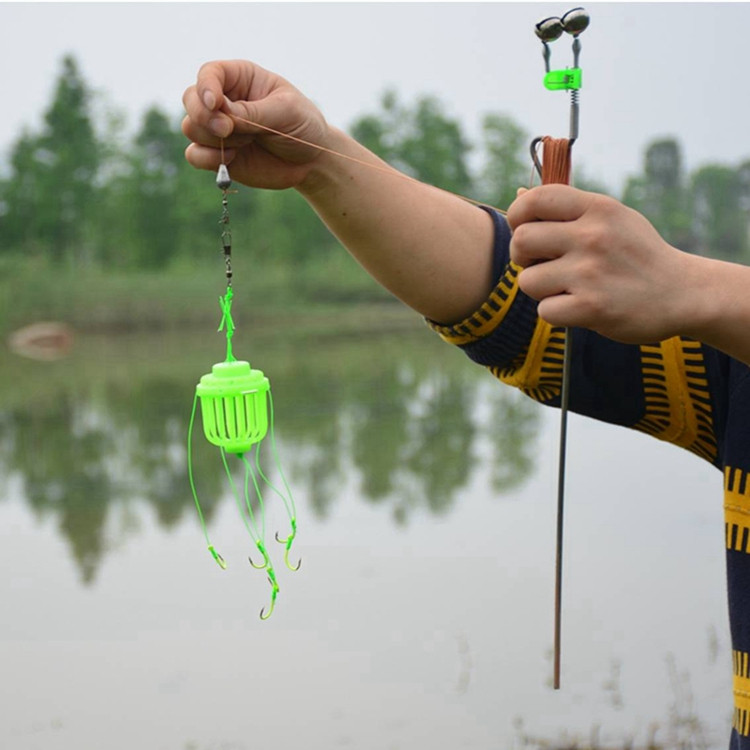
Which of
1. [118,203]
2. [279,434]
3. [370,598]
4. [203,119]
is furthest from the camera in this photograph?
[118,203]

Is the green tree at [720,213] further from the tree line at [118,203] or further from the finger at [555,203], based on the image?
the finger at [555,203]

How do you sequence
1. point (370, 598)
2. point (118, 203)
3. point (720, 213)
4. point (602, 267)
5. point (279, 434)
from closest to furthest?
point (602, 267) < point (370, 598) < point (279, 434) < point (118, 203) < point (720, 213)

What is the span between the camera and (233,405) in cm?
112

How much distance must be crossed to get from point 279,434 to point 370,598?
131 inches

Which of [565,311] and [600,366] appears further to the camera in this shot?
[600,366]

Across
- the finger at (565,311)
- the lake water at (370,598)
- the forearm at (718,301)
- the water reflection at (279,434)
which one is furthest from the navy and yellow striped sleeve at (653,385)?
the water reflection at (279,434)

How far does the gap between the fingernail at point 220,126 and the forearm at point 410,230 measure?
6.1 inches

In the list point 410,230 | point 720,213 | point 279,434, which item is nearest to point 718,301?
point 410,230

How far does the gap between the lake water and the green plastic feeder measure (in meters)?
2.05

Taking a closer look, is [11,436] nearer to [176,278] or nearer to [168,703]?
[168,703]

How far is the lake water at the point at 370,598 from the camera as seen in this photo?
3.00 metres

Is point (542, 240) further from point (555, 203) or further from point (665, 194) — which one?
point (665, 194)

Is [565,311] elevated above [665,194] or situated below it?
below

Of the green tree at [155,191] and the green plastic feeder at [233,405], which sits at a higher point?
the green tree at [155,191]
